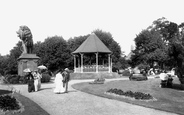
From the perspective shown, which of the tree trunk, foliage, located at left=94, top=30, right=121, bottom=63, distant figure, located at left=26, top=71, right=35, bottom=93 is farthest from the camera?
foliage, located at left=94, top=30, right=121, bottom=63

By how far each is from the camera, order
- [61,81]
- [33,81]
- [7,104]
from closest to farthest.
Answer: [7,104] → [61,81] → [33,81]

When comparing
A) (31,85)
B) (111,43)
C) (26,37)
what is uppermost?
(111,43)

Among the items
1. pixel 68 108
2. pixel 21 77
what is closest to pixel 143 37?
pixel 21 77

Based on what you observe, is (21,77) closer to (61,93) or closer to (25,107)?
(61,93)

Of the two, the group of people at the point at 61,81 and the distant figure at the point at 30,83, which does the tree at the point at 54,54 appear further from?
the group of people at the point at 61,81

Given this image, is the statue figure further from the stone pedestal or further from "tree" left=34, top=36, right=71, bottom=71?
"tree" left=34, top=36, right=71, bottom=71

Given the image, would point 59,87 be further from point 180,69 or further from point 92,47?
point 92,47

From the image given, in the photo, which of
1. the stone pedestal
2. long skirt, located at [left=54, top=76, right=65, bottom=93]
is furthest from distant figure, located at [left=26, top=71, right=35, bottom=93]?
the stone pedestal

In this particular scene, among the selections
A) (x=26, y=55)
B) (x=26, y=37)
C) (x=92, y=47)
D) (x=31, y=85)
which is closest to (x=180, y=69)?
(x=31, y=85)

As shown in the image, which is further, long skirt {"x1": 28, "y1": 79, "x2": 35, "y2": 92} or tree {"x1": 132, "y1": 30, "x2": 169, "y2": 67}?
tree {"x1": 132, "y1": 30, "x2": 169, "y2": 67}

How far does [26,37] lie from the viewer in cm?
2373

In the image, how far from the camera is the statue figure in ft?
77.3

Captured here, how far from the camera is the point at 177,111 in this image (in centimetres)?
1093

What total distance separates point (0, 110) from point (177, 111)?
29.3ft
